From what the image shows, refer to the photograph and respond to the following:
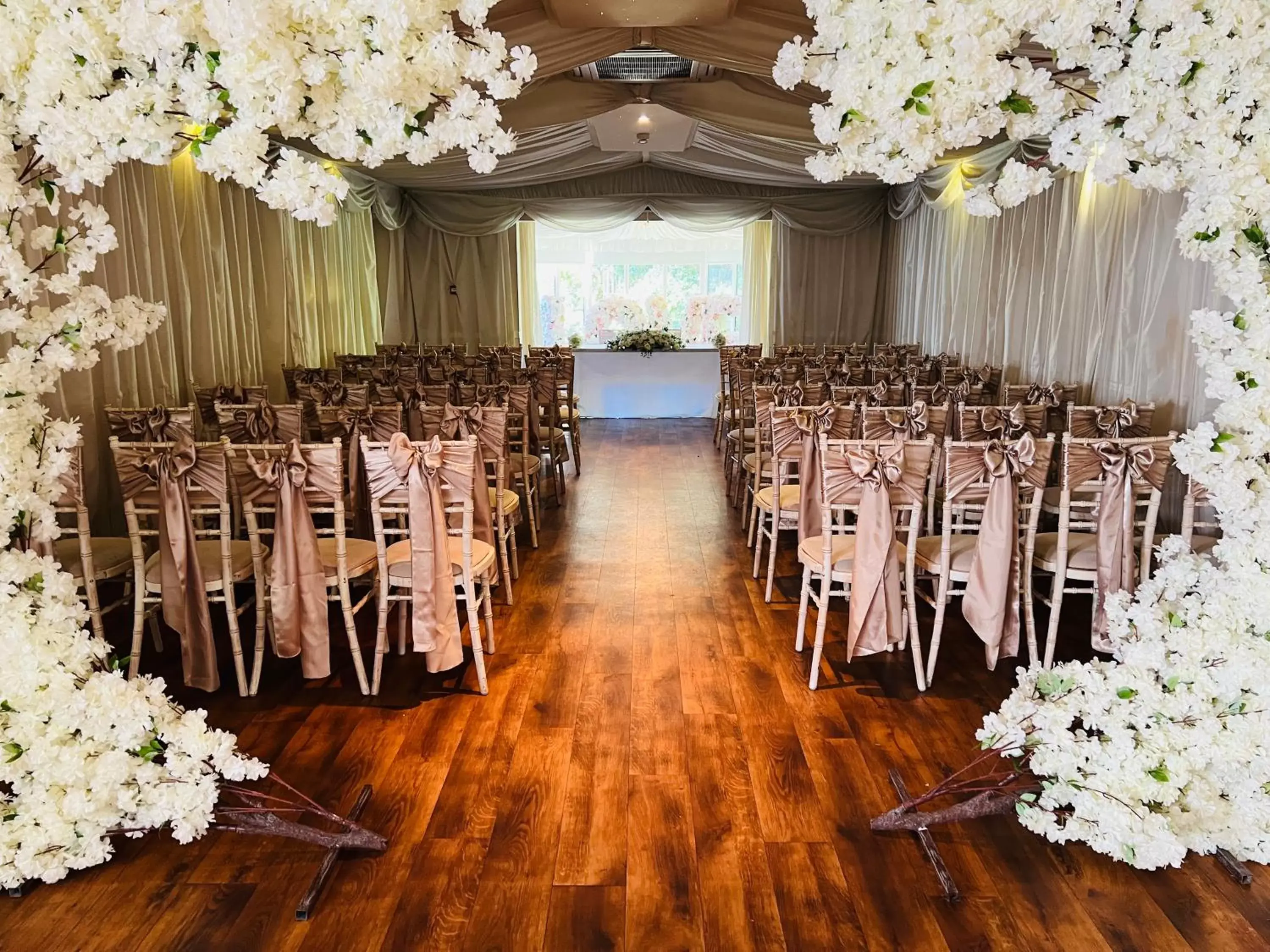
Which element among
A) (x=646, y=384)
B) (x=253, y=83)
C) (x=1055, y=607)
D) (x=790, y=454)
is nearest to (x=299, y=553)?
(x=253, y=83)

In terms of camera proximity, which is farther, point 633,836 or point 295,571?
point 295,571

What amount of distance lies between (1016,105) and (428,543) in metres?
2.41

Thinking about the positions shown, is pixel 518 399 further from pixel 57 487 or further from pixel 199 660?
pixel 57 487

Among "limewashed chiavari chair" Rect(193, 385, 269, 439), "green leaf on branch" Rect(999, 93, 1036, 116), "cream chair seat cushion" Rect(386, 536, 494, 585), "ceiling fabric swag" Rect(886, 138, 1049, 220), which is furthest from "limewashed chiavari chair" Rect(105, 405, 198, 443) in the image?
"ceiling fabric swag" Rect(886, 138, 1049, 220)

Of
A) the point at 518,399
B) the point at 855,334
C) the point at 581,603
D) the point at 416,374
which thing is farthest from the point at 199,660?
the point at 855,334

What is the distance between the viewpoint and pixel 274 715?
3.35 metres

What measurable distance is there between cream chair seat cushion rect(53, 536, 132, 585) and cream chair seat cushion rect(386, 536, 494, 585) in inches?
41.5

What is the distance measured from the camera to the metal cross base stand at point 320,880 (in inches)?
90.0

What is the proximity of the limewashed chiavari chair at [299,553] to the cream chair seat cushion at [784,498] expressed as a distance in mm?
2058

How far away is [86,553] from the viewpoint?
3.32 metres

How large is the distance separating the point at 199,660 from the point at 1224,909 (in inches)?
137

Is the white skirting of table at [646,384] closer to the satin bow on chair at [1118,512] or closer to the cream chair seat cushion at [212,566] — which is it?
the cream chair seat cushion at [212,566]

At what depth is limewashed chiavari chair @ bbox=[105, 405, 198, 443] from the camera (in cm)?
422

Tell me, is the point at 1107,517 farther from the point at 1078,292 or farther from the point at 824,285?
the point at 824,285
